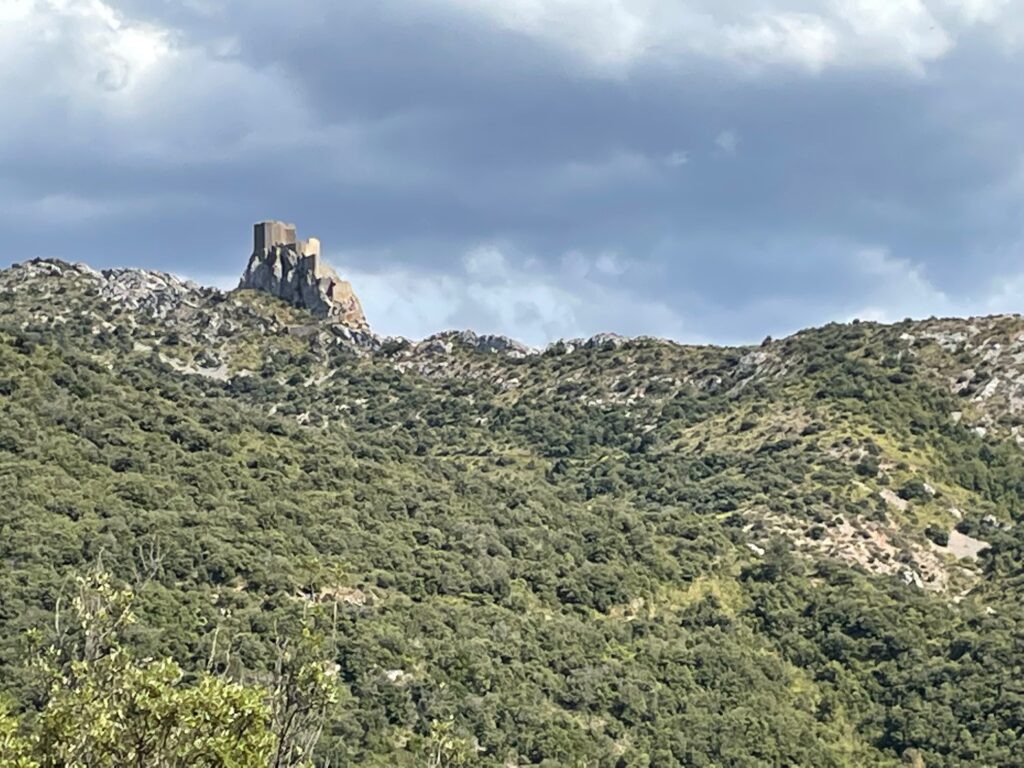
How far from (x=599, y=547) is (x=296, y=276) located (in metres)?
98.7

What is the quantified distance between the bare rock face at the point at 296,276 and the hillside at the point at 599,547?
31.6m

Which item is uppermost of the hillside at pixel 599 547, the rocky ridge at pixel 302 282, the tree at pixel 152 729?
the rocky ridge at pixel 302 282

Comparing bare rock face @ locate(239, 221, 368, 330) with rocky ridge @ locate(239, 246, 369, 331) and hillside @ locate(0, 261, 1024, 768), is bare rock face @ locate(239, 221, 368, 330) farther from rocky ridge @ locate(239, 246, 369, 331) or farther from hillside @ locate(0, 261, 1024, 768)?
hillside @ locate(0, 261, 1024, 768)

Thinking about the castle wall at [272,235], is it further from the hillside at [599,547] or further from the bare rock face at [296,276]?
the hillside at [599,547]

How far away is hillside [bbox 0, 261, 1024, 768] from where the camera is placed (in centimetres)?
6619

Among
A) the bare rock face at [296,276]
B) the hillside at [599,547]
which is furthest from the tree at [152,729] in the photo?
the bare rock face at [296,276]

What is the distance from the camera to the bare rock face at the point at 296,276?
181375 millimetres

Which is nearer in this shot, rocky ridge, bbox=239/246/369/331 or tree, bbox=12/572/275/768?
tree, bbox=12/572/275/768

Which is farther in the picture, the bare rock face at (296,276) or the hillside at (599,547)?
the bare rock face at (296,276)

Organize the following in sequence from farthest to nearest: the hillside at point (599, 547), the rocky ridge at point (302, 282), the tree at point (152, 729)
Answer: the rocky ridge at point (302, 282)
the hillside at point (599, 547)
the tree at point (152, 729)

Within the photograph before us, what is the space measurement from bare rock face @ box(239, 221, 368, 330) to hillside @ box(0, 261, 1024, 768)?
3164cm

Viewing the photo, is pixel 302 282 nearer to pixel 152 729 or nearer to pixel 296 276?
pixel 296 276

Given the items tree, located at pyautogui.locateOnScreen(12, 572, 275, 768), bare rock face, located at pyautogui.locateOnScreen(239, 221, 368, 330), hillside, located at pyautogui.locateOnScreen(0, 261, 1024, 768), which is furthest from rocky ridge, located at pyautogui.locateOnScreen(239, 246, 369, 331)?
tree, located at pyautogui.locateOnScreen(12, 572, 275, 768)

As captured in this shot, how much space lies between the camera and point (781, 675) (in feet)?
274
